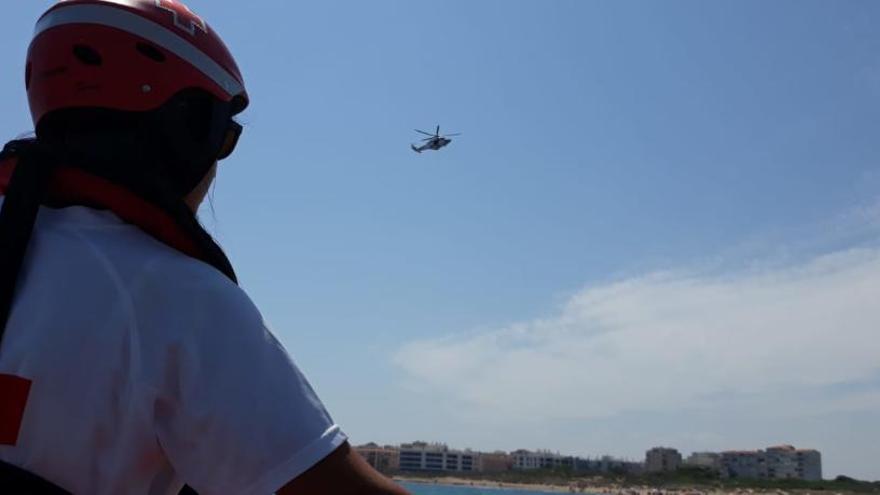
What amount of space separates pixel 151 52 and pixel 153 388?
816 mm

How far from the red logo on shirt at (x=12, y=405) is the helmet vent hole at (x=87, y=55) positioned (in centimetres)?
74

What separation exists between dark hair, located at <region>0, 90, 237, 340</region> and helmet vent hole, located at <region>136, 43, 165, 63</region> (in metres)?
0.10

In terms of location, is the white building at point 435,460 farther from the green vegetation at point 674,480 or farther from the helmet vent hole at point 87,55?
the helmet vent hole at point 87,55

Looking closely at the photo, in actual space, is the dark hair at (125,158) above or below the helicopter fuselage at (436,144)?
below

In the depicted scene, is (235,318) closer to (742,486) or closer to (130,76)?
(130,76)

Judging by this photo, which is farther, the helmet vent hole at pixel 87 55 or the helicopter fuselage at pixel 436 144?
the helicopter fuselage at pixel 436 144

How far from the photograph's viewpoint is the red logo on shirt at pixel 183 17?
6.20 feet

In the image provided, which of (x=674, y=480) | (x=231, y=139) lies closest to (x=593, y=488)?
(x=674, y=480)

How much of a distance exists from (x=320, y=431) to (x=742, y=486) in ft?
549

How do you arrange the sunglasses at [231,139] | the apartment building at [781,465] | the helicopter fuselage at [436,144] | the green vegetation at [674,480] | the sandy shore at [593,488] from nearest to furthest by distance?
the sunglasses at [231,139] → the helicopter fuselage at [436,144] → the sandy shore at [593,488] → the green vegetation at [674,480] → the apartment building at [781,465]

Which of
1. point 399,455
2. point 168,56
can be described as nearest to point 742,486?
point 399,455

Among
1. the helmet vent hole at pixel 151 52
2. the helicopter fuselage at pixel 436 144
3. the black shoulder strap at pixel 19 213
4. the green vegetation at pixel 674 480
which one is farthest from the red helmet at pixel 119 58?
the green vegetation at pixel 674 480

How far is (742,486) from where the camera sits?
152000 millimetres

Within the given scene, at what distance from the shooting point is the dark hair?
1501mm
